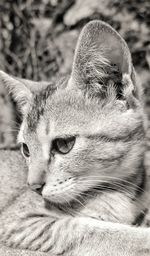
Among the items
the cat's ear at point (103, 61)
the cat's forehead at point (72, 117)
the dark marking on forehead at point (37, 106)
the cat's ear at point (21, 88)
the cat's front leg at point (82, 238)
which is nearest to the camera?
the cat's front leg at point (82, 238)

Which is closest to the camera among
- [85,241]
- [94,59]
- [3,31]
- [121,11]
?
[85,241]

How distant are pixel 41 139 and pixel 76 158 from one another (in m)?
0.25

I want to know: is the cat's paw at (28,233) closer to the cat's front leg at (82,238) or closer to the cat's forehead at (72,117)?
the cat's front leg at (82,238)

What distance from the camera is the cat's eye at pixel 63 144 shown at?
290 centimetres

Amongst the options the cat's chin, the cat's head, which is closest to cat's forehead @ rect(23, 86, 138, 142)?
the cat's head

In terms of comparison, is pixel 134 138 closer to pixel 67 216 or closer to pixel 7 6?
pixel 67 216

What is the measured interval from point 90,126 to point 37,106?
41 centimetres

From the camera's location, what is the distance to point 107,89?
3.02 metres

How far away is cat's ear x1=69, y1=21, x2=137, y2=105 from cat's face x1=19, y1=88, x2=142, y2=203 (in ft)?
0.33

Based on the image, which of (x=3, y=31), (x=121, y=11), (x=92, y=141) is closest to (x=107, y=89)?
(x=92, y=141)

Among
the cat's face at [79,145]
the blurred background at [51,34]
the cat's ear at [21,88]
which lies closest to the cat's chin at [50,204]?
the cat's face at [79,145]

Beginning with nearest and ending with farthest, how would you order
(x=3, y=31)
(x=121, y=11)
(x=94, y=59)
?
(x=94, y=59)
(x=121, y=11)
(x=3, y=31)

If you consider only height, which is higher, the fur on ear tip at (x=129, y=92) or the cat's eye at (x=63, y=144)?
the fur on ear tip at (x=129, y=92)

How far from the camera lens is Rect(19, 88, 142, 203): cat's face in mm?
2863
